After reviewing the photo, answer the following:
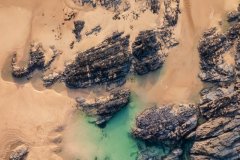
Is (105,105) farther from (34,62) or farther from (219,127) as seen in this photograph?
(219,127)

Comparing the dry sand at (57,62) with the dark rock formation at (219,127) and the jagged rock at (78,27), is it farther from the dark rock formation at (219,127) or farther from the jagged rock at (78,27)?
the dark rock formation at (219,127)

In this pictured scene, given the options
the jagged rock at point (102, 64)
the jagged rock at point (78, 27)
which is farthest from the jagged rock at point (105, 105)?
the jagged rock at point (78, 27)

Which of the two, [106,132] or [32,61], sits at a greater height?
[32,61]

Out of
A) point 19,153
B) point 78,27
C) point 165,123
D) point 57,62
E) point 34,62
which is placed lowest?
point 165,123

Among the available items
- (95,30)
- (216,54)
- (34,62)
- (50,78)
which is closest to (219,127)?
(216,54)

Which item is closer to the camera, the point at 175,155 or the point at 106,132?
the point at 175,155

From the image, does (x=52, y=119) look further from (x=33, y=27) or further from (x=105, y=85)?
(x=33, y=27)

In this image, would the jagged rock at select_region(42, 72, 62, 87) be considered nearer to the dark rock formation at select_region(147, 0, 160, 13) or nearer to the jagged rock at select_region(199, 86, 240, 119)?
the dark rock formation at select_region(147, 0, 160, 13)

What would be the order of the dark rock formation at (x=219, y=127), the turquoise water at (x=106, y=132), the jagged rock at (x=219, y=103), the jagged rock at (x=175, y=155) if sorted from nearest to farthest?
the dark rock formation at (x=219, y=127) → the jagged rock at (x=219, y=103) → the jagged rock at (x=175, y=155) → the turquoise water at (x=106, y=132)

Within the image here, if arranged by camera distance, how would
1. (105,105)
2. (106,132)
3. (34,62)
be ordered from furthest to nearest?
(106,132) < (105,105) < (34,62)
